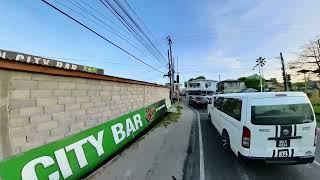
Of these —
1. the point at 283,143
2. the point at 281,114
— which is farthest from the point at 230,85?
the point at 283,143

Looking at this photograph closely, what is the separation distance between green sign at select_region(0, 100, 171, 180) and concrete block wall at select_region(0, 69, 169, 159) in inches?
10.6

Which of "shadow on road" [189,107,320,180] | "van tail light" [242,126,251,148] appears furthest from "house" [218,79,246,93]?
"van tail light" [242,126,251,148]

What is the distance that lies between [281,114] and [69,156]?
17.1 ft

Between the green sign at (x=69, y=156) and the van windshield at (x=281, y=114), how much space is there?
4.15 m

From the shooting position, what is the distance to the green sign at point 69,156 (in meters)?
4.48

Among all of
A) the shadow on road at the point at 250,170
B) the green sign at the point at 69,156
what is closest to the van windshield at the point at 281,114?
the shadow on road at the point at 250,170

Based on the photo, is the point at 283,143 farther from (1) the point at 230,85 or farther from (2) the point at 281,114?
(1) the point at 230,85

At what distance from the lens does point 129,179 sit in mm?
6445

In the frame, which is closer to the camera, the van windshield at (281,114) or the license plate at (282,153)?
the license plate at (282,153)

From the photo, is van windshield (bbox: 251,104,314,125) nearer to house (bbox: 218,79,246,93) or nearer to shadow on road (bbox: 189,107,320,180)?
shadow on road (bbox: 189,107,320,180)

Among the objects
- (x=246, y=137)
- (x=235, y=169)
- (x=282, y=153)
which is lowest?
(x=235, y=169)

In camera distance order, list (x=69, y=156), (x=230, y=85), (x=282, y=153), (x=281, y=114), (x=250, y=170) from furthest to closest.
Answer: (x=230, y=85) < (x=250, y=170) < (x=281, y=114) < (x=282, y=153) < (x=69, y=156)

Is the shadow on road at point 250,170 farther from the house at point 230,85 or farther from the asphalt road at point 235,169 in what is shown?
the house at point 230,85

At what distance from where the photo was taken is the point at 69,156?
→ 5.86 meters
